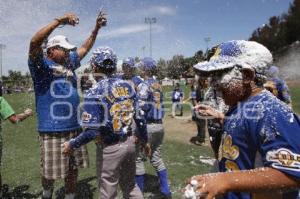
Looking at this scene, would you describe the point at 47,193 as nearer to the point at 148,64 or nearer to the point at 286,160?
the point at 148,64

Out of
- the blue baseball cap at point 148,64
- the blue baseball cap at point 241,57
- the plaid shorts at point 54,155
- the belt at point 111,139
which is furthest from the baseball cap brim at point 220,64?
the blue baseball cap at point 148,64

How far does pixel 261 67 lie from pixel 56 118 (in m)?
3.33

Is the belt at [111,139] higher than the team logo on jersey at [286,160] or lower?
lower

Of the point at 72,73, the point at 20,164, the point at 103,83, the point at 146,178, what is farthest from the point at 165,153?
the point at 103,83

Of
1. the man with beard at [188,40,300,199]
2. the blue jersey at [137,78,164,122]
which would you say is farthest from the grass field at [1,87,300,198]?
the man with beard at [188,40,300,199]

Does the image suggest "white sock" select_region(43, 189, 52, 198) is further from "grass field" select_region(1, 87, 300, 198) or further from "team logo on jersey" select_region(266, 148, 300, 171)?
"team logo on jersey" select_region(266, 148, 300, 171)

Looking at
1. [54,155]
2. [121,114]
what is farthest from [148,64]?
[121,114]

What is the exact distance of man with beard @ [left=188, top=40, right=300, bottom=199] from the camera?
1.74m

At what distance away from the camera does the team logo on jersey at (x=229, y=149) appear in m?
2.10

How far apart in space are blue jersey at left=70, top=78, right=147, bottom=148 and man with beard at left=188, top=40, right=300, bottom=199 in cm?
205

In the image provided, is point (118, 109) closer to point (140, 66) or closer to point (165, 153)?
point (140, 66)

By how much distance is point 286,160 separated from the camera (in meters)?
1.75

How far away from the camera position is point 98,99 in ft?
13.7

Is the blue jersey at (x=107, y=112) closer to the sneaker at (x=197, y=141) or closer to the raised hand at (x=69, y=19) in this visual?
the raised hand at (x=69, y=19)
